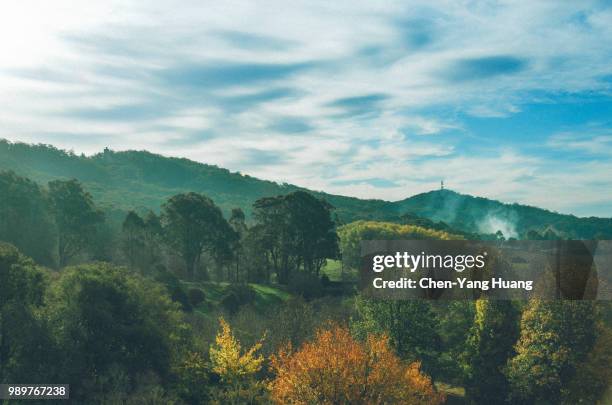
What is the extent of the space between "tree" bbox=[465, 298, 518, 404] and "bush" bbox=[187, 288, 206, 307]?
3103 centimetres

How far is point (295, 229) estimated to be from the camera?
298 ft

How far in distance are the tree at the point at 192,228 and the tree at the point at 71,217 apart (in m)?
10.1

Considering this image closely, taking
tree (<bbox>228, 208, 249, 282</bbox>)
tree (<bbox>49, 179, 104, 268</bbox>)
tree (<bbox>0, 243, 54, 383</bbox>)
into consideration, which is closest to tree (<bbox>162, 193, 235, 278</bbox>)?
tree (<bbox>228, 208, 249, 282</bbox>)

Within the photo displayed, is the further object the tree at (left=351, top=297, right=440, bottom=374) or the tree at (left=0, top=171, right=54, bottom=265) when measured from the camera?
the tree at (left=0, top=171, right=54, bottom=265)

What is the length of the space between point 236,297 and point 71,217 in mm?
29481

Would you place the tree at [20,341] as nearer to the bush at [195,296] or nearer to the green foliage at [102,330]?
the green foliage at [102,330]

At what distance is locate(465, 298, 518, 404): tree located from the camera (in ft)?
159

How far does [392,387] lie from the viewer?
33.3m

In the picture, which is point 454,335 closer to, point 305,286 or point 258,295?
point 305,286

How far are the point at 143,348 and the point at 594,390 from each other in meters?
32.8

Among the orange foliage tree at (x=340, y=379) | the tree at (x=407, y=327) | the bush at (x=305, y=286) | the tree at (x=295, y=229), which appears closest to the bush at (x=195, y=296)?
the bush at (x=305, y=286)

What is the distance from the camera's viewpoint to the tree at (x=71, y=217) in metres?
79.7

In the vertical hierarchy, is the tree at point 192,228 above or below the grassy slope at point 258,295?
above

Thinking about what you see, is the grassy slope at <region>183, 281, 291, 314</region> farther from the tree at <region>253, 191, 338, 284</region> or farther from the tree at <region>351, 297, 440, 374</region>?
the tree at <region>351, 297, 440, 374</region>
